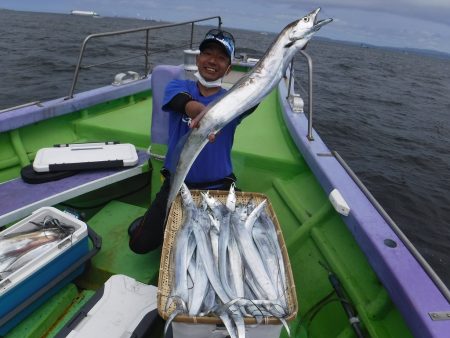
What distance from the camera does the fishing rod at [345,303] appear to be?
242cm

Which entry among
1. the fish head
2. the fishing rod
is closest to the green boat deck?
the fishing rod

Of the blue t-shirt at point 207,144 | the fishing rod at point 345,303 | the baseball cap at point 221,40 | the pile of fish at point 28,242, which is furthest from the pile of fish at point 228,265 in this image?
the baseball cap at point 221,40

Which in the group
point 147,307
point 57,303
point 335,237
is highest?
point 335,237

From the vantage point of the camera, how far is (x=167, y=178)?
3.47 meters

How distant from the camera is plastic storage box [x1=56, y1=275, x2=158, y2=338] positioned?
2.35 metres

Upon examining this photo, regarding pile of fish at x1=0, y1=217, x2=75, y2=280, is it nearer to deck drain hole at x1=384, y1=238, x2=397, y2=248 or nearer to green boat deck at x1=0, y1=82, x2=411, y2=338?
green boat deck at x1=0, y1=82, x2=411, y2=338

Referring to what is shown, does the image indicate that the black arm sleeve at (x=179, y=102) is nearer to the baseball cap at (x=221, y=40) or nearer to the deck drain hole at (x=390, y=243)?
the baseball cap at (x=221, y=40)

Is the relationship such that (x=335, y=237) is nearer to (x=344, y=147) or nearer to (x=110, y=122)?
(x=110, y=122)

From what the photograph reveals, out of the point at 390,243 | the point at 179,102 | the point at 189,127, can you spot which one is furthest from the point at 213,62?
the point at 390,243

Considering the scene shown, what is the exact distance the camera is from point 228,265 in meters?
2.37

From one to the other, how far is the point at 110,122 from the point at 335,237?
11.4 ft

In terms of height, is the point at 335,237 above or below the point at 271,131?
below

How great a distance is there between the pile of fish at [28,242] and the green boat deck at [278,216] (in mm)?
462

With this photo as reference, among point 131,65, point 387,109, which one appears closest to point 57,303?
point 387,109
